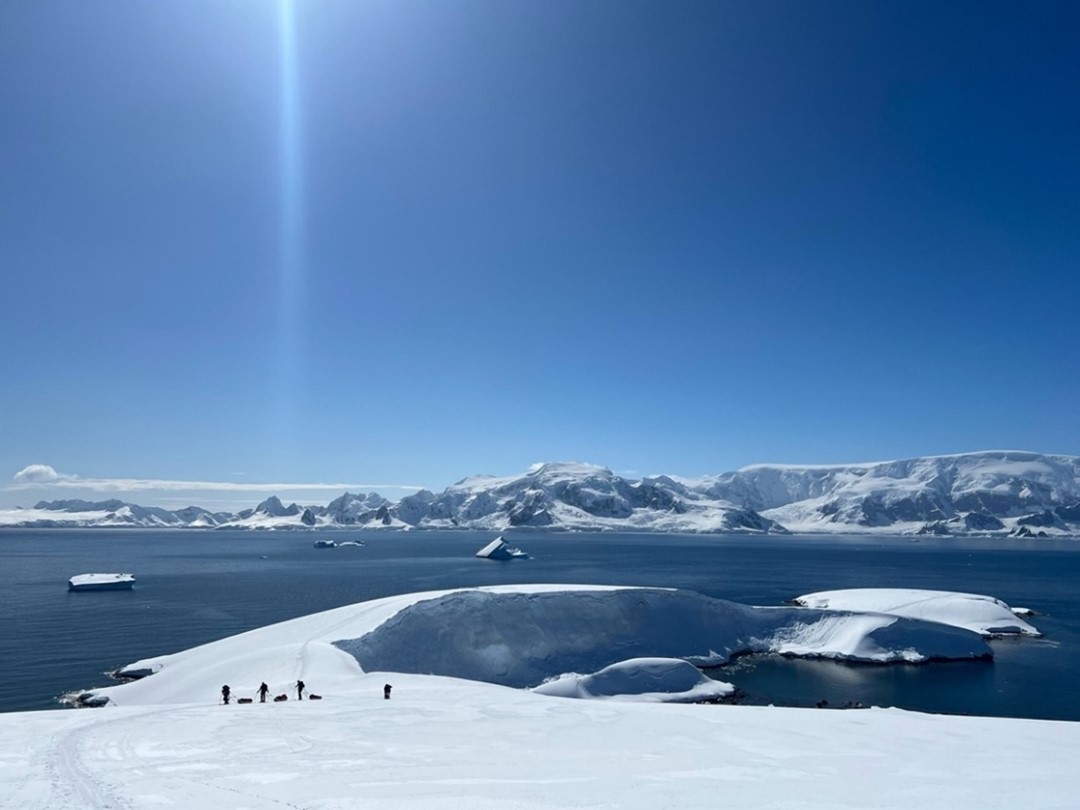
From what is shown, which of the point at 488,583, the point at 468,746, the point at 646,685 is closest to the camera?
the point at 468,746

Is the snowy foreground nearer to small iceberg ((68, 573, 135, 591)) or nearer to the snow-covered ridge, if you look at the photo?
the snow-covered ridge

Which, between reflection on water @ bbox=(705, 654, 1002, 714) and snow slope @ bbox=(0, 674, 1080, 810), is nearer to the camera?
snow slope @ bbox=(0, 674, 1080, 810)

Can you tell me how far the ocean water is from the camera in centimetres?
4350

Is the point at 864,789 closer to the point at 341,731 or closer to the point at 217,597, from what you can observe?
the point at 341,731

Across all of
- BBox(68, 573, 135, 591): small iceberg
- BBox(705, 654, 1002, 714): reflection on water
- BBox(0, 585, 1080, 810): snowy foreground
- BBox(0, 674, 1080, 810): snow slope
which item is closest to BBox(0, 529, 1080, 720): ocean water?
BBox(705, 654, 1002, 714): reflection on water

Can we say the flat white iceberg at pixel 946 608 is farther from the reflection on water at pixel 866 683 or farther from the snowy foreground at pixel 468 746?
the snowy foreground at pixel 468 746

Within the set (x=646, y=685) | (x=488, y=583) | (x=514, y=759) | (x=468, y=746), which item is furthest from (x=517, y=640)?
(x=488, y=583)

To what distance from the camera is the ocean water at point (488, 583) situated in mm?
43500

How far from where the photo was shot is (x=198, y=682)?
37.6m

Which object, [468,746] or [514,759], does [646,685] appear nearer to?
[468,746]

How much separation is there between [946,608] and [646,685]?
41606 millimetres

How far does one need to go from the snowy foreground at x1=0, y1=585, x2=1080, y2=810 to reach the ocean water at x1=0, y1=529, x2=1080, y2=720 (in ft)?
36.3

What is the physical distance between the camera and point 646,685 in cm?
4047

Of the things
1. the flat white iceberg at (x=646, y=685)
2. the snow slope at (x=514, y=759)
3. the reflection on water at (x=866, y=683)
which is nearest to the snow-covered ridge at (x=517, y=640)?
the flat white iceberg at (x=646, y=685)
